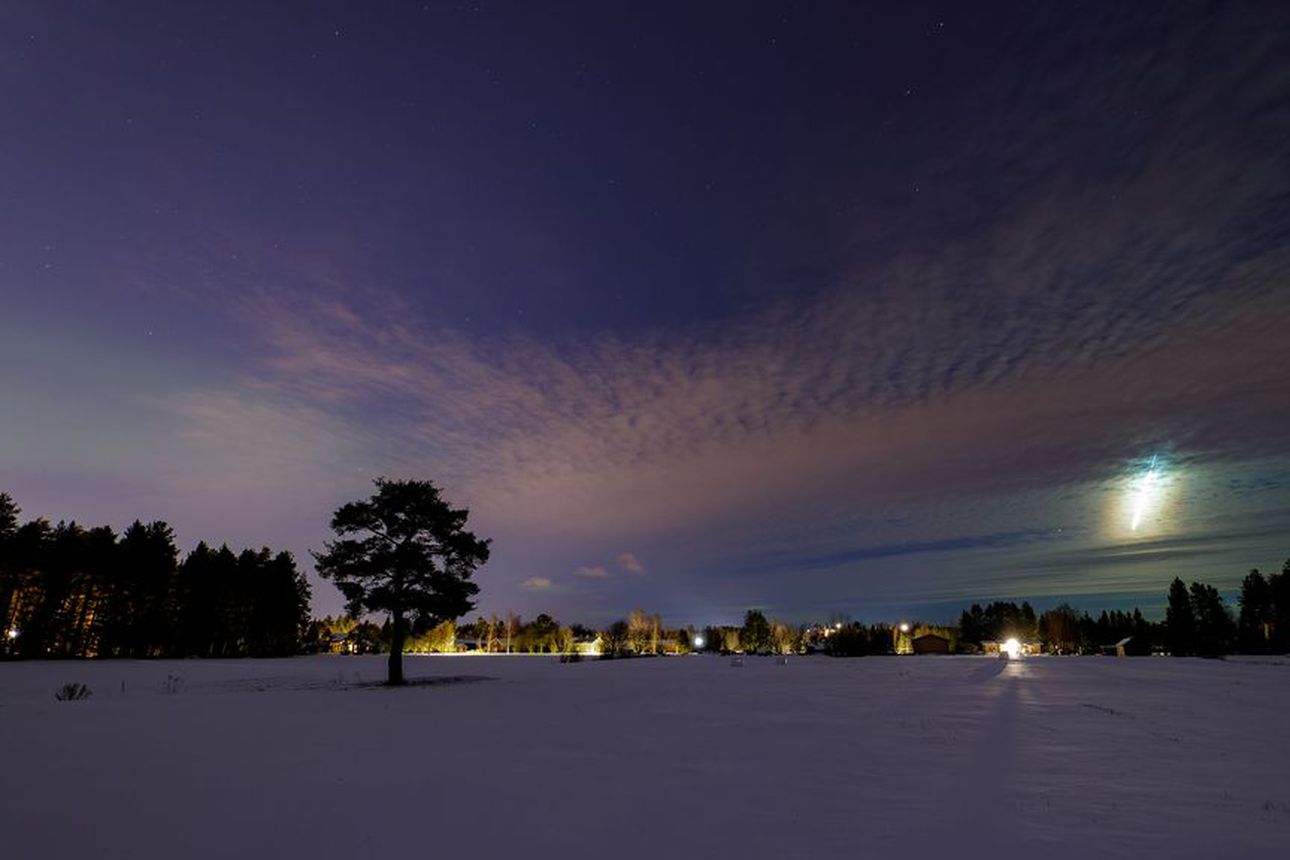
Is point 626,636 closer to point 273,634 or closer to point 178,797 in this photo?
point 273,634

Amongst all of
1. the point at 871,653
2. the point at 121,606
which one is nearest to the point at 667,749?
the point at 121,606

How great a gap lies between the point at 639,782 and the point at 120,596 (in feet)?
283

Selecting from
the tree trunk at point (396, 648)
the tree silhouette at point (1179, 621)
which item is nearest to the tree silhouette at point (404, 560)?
the tree trunk at point (396, 648)

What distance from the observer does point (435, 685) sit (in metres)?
38.4

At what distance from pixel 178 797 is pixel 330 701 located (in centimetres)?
1857

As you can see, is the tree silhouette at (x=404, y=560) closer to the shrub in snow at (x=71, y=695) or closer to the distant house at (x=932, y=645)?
the shrub in snow at (x=71, y=695)

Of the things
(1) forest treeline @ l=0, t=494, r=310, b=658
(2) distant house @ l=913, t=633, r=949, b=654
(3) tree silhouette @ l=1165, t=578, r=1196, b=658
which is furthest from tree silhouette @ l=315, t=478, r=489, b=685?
(3) tree silhouette @ l=1165, t=578, r=1196, b=658

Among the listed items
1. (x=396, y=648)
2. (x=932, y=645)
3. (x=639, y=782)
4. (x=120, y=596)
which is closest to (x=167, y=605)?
(x=120, y=596)

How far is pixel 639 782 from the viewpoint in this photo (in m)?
11.9

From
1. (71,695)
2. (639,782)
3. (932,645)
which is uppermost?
(639,782)

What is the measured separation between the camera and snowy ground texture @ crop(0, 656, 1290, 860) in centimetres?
842

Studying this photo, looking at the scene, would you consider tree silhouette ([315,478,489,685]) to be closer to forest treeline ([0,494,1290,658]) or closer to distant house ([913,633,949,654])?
forest treeline ([0,494,1290,658])

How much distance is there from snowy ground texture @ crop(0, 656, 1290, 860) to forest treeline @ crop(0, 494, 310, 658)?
56366 millimetres

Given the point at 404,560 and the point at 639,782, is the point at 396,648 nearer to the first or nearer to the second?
the point at 404,560
